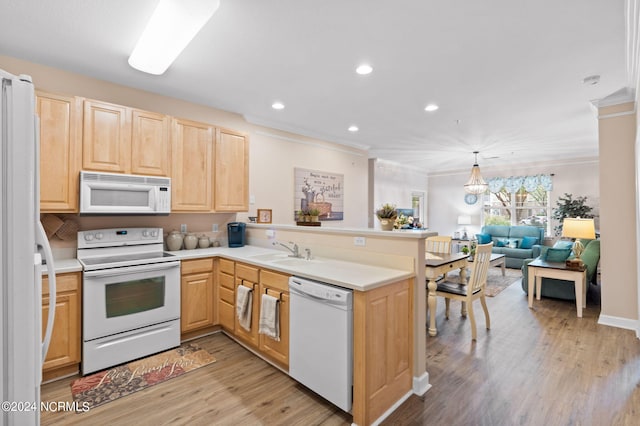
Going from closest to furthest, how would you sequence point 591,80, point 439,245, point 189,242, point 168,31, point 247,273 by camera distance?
1. point 168,31
2. point 247,273
3. point 591,80
4. point 189,242
5. point 439,245

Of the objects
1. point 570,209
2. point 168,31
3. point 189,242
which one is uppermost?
point 168,31

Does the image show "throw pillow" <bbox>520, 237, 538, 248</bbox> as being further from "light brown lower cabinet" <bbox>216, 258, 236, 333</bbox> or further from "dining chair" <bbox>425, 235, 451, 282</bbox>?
"light brown lower cabinet" <bbox>216, 258, 236, 333</bbox>

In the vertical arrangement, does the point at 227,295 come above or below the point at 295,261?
below

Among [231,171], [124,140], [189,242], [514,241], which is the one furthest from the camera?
[514,241]

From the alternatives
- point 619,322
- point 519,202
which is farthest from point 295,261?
point 519,202

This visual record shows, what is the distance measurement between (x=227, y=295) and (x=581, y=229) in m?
4.69

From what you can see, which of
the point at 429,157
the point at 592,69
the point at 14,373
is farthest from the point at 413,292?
the point at 429,157

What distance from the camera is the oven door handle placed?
2457 millimetres

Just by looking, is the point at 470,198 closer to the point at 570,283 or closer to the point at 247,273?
the point at 570,283

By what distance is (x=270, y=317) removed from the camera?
243 cm

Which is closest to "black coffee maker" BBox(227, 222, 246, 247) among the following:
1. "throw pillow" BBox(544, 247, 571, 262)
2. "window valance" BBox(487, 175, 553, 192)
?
"throw pillow" BBox(544, 247, 571, 262)

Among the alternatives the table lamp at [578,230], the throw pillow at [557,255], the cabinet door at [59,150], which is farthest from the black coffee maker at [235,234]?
the throw pillow at [557,255]

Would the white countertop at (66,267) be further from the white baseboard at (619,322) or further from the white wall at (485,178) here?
the white wall at (485,178)

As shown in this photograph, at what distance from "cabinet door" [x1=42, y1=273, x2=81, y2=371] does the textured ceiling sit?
1.95 meters
